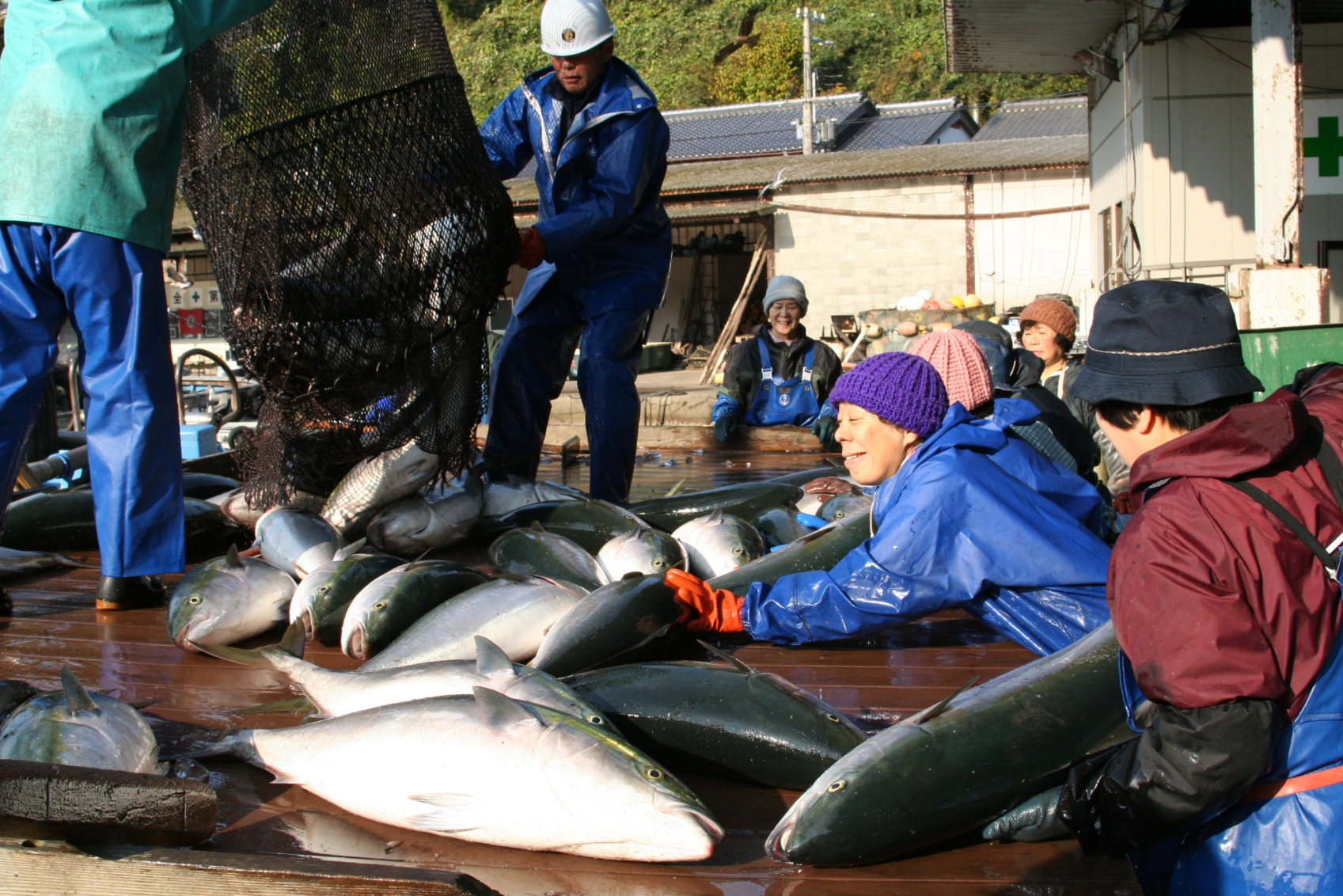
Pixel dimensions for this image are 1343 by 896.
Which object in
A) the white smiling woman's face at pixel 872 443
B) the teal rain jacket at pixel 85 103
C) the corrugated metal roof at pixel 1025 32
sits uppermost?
the corrugated metal roof at pixel 1025 32

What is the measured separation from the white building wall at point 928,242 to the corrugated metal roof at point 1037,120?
332 inches

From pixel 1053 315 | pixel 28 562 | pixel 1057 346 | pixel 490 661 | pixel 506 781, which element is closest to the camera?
pixel 506 781

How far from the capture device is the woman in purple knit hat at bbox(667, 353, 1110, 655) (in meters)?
2.99

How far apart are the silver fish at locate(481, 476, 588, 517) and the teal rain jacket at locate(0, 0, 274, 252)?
188 centimetres

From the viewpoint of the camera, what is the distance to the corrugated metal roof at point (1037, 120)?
2809 centimetres

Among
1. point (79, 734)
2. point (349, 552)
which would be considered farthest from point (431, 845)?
point (349, 552)

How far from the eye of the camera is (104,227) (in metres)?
3.53

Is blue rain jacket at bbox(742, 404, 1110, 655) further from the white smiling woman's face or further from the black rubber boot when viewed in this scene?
the black rubber boot

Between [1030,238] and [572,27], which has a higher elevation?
[572,27]

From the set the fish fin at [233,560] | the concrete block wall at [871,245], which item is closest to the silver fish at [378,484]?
the fish fin at [233,560]

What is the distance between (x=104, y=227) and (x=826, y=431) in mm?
5090

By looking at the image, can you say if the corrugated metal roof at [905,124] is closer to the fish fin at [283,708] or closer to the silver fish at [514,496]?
the silver fish at [514,496]

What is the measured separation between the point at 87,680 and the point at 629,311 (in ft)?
9.75

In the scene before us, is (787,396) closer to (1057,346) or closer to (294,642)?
(1057,346)
